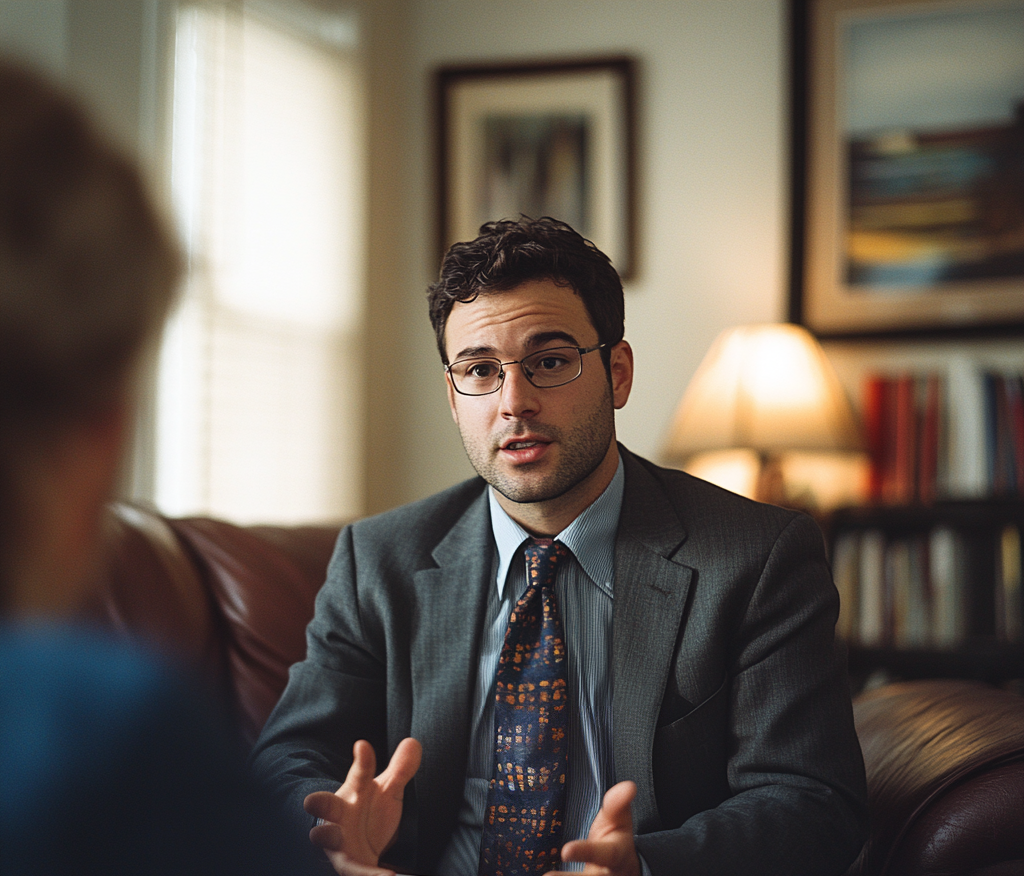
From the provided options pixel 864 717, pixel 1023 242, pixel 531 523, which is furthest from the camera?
pixel 1023 242

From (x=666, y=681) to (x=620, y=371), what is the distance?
49cm

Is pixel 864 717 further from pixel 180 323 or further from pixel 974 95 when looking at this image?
pixel 974 95

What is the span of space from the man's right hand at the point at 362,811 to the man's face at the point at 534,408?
441 millimetres

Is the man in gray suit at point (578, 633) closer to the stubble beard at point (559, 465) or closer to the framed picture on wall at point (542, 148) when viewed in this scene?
the stubble beard at point (559, 465)

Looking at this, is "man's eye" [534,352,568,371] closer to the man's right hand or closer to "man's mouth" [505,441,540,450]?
"man's mouth" [505,441,540,450]

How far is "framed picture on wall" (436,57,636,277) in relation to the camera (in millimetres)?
3363

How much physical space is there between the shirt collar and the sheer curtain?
128cm

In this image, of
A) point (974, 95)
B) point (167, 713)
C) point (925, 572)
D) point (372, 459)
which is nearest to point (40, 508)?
point (167, 713)

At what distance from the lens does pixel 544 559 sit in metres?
1.42

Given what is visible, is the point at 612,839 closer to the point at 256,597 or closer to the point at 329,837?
the point at 329,837

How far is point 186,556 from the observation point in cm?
186

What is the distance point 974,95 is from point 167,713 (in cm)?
325

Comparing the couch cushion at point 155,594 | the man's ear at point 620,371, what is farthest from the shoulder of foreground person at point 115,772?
the couch cushion at point 155,594

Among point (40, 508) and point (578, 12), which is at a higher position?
point (578, 12)
